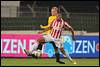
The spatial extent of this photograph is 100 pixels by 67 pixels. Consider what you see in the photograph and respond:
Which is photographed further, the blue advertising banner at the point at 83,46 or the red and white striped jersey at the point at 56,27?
the blue advertising banner at the point at 83,46

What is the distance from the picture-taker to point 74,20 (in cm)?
2292

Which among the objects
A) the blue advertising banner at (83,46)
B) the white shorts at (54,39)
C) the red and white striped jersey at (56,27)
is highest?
the red and white striped jersey at (56,27)

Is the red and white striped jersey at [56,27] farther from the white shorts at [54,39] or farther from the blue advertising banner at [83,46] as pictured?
the blue advertising banner at [83,46]

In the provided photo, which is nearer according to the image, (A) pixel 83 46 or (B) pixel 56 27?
(B) pixel 56 27

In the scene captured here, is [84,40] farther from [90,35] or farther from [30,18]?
[30,18]

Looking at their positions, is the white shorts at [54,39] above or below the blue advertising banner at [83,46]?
above

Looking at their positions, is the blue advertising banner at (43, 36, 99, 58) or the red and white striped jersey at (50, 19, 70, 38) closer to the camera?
the red and white striped jersey at (50, 19, 70, 38)

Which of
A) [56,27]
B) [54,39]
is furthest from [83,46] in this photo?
[56,27]

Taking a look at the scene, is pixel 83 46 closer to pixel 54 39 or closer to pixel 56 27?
pixel 54 39

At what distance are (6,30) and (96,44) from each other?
15.1 ft

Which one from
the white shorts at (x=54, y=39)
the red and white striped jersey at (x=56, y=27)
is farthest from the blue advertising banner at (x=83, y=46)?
the red and white striped jersey at (x=56, y=27)

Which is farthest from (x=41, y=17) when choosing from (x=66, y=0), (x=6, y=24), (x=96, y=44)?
(x=66, y=0)

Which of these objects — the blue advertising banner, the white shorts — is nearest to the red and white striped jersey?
the white shorts

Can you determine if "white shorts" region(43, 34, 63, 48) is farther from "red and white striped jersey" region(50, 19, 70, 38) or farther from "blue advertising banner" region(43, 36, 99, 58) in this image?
"blue advertising banner" region(43, 36, 99, 58)
